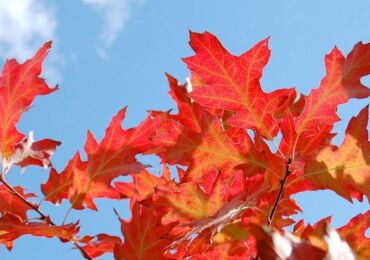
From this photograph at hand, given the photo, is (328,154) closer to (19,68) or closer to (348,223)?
(348,223)

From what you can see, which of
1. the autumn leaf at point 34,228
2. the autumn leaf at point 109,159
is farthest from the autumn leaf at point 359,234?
the autumn leaf at point 34,228

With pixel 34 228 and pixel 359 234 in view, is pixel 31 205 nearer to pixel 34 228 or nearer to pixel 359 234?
pixel 34 228

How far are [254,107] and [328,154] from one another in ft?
0.71

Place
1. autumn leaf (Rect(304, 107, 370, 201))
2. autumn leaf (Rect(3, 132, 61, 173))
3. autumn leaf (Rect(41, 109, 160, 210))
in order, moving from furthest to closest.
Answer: autumn leaf (Rect(3, 132, 61, 173)) < autumn leaf (Rect(41, 109, 160, 210)) < autumn leaf (Rect(304, 107, 370, 201))

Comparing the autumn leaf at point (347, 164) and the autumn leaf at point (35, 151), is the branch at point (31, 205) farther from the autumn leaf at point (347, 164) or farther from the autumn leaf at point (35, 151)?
the autumn leaf at point (347, 164)

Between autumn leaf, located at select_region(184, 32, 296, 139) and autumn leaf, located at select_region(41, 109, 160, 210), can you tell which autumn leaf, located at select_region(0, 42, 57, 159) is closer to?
autumn leaf, located at select_region(41, 109, 160, 210)

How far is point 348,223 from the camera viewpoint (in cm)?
151

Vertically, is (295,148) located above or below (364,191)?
above

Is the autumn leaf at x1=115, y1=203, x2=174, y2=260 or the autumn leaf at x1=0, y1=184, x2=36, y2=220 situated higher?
the autumn leaf at x1=0, y1=184, x2=36, y2=220

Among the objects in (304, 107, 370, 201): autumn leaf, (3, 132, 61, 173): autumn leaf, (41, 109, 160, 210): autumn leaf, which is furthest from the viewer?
(3, 132, 61, 173): autumn leaf

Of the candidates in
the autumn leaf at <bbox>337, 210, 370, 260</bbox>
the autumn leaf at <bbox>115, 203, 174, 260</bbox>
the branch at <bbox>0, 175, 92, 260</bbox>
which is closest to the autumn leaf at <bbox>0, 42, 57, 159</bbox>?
the branch at <bbox>0, 175, 92, 260</bbox>

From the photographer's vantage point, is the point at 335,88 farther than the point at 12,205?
No

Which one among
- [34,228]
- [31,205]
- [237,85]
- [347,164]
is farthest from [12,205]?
[347,164]

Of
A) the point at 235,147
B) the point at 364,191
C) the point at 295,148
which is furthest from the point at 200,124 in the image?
the point at 364,191
